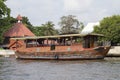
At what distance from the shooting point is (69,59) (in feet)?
171

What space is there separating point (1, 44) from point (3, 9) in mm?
9083

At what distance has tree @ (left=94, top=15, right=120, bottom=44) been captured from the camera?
7400cm

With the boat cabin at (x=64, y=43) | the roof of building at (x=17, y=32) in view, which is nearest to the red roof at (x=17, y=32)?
the roof of building at (x=17, y=32)

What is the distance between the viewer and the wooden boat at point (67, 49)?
52.0 meters

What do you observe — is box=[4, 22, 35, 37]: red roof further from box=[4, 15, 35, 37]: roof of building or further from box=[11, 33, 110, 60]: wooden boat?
box=[11, 33, 110, 60]: wooden boat

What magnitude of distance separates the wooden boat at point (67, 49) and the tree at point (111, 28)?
59.8 ft

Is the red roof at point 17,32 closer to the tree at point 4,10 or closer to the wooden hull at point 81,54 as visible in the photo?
the tree at point 4,10

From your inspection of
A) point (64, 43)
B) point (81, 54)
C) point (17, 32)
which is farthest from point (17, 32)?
point (81, 54)

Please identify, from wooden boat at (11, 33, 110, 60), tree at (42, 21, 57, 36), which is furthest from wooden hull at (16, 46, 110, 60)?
tree at (42, 21, 57, 36)

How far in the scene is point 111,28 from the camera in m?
75.1

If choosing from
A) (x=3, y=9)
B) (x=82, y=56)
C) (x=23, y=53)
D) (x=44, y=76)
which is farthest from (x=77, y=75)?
(x=3, y=9)

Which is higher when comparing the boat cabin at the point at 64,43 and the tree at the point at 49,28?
the tree at the point at 49,28

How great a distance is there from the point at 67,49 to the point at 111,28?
23.8m

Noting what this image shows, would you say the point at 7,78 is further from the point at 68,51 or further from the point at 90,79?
the point at 68,51
